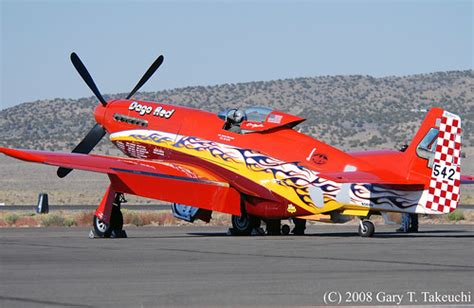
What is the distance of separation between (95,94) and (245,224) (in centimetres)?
693

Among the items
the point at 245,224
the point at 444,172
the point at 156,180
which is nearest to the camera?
the point at 444,172

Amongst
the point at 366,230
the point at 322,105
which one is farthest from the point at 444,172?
the point at 322,105

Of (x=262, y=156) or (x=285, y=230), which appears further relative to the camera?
(x=285, y=230)

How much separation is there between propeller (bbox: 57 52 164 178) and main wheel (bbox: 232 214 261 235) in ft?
17.0

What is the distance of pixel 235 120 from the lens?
26.5m

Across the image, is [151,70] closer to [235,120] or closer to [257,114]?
[235,120]

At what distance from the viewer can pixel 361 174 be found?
78.4 feet

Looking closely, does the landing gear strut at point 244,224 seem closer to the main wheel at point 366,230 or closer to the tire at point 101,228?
the main wheel at point 366,230

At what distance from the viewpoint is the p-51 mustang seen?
2358 cm

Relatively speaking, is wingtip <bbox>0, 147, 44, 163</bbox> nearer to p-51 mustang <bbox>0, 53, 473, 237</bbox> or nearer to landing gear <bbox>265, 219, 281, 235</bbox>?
p-51 mustang <bbox>0, 53, 473, 237</bbox>

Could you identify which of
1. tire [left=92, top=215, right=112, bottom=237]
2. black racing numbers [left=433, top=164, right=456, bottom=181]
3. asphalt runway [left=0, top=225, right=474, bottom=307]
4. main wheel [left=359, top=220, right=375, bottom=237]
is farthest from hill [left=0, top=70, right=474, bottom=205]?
asphalt runway [left=0, top=225, right=474, bottom=307]

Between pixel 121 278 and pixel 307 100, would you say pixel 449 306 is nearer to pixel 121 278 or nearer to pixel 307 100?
pixel 121 278

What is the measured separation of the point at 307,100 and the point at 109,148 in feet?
128

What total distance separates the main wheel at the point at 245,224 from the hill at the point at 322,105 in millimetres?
85848
